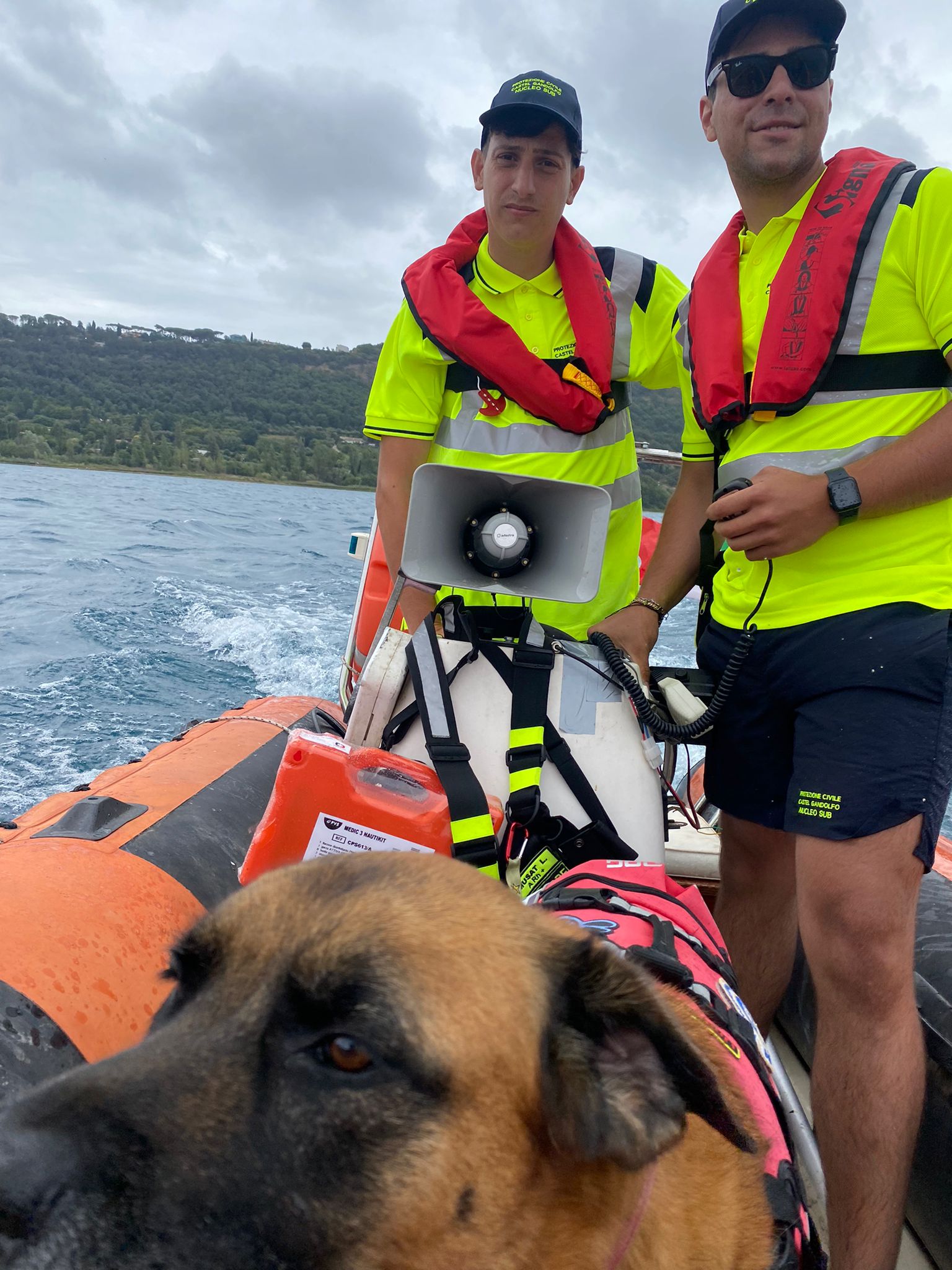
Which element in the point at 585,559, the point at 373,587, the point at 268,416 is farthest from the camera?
the point at 268,416

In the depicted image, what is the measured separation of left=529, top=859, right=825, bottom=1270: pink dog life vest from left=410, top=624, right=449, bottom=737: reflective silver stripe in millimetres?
Result: 673

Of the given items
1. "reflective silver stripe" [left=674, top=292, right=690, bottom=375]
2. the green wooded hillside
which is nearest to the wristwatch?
"reflective silver stripe" [left=674, top=292, right=690, bottom=375]

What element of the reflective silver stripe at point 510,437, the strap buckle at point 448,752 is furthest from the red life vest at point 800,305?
the strap buckle at point 448,752

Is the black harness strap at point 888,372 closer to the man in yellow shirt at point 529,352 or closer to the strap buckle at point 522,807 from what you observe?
the man in yellow shirt at point 529,352

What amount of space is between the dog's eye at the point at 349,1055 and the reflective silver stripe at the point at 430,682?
159 centimetres

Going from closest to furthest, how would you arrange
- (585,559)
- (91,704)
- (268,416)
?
1. (585,559)
2. (91,704)
3. (268,416)

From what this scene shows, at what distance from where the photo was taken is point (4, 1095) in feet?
Answer: 6.58

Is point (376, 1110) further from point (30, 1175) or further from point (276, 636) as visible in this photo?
point (276, 636)

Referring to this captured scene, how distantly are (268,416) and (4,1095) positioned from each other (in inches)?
3128

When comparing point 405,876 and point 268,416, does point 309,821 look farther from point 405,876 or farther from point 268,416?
point 268,416

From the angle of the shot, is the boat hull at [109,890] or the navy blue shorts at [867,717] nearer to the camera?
the boat hull at [109,890]

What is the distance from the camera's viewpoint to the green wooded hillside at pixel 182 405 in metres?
62.3

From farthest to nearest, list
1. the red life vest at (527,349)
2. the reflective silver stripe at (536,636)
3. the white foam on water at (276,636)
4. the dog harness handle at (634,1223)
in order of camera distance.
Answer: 1. the white foam on water at (276,636)
2. the red life vest at (527,349)
3. the reflective silver stripe at (536,636)
4. the dog harness handle at (634,1223)

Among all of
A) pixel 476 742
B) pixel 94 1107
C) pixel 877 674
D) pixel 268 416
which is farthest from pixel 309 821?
pixel 268 416
